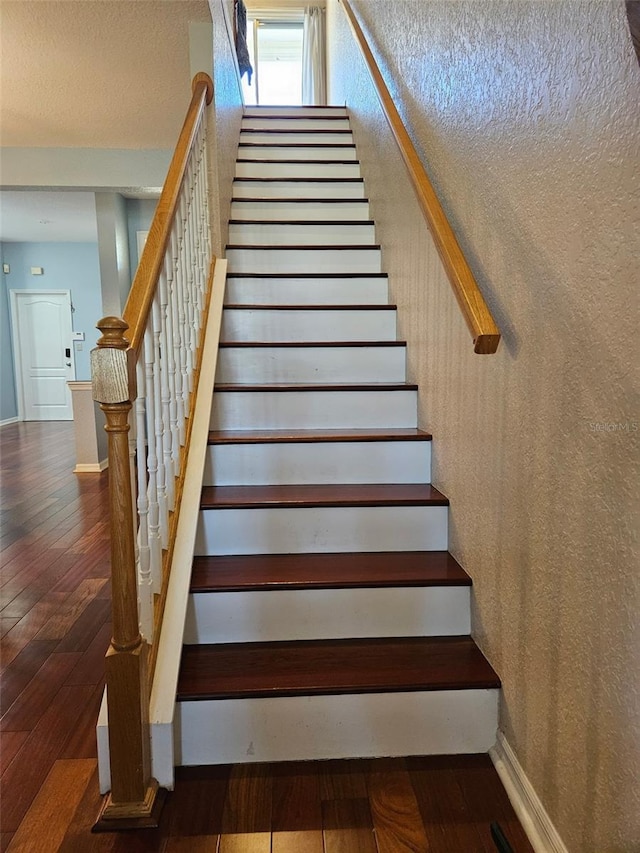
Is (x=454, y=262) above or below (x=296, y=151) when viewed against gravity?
below

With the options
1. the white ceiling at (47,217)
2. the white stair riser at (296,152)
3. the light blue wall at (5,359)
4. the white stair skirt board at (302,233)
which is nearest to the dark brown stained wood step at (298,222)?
the white stair skirt board at (302,233)

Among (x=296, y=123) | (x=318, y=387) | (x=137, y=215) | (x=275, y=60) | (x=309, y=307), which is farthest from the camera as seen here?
(x=275, y=60)

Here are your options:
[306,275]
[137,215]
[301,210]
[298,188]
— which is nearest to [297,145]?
[298,188]

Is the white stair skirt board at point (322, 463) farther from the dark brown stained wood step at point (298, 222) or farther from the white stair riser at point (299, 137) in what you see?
the white stair riser at point (299, 137)

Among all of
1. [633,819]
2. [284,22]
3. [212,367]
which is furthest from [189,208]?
[284,22]

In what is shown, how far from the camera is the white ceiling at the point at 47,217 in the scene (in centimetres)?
545

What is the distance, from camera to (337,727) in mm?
1422

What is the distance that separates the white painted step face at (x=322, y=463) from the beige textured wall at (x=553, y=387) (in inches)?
10.1

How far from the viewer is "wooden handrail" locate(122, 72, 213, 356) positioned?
127 cm

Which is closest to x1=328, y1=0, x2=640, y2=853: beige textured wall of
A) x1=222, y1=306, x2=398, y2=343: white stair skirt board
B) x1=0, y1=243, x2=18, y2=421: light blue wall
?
x1=222, y1=306, x2=398, y2=343: white stair skirt board

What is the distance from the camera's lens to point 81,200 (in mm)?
5590

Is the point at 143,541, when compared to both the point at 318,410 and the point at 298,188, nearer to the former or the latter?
the point at 318,410

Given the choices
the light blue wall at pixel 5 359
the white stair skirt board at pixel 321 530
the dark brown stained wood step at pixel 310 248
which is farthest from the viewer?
the light blue wall at pixel 5 359

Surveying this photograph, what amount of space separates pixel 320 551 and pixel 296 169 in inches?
114
